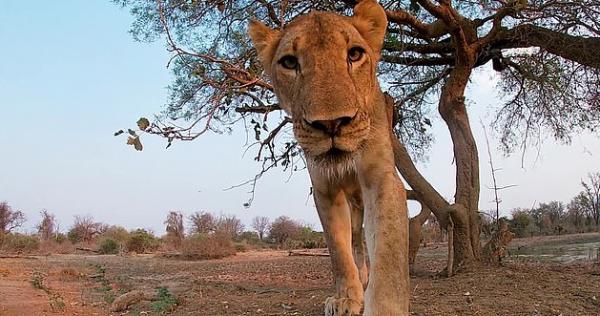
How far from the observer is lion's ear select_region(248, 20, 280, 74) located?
4848 millimetres

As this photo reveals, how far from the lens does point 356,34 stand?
431cm

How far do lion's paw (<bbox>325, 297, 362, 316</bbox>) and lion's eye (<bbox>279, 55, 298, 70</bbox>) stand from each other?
193 cm

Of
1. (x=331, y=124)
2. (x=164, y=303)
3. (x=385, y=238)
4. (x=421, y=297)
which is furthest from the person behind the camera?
(x=164, y=303)

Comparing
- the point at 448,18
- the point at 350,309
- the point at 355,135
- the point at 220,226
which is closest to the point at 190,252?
the point at 220,226

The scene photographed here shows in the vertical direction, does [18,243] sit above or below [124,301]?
above

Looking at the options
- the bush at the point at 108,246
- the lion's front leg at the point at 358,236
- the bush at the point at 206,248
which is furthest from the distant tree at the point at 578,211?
the lion's front leg at the point at 358,236

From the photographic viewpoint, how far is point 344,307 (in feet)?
15.7

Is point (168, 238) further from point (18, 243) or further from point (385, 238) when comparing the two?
point (385, 238)

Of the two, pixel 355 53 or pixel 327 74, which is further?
pixel 355 53

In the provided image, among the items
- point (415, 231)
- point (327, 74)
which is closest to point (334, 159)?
point (327, 74)

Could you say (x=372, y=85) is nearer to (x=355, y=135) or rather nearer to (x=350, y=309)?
(x=355, y=135)

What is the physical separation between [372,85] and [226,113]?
4.63 meters

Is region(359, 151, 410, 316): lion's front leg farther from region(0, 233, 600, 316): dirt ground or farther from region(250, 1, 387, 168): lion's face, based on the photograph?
region(0, 233, 600, 316): dirt ground

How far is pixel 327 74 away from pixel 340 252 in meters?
1.88
